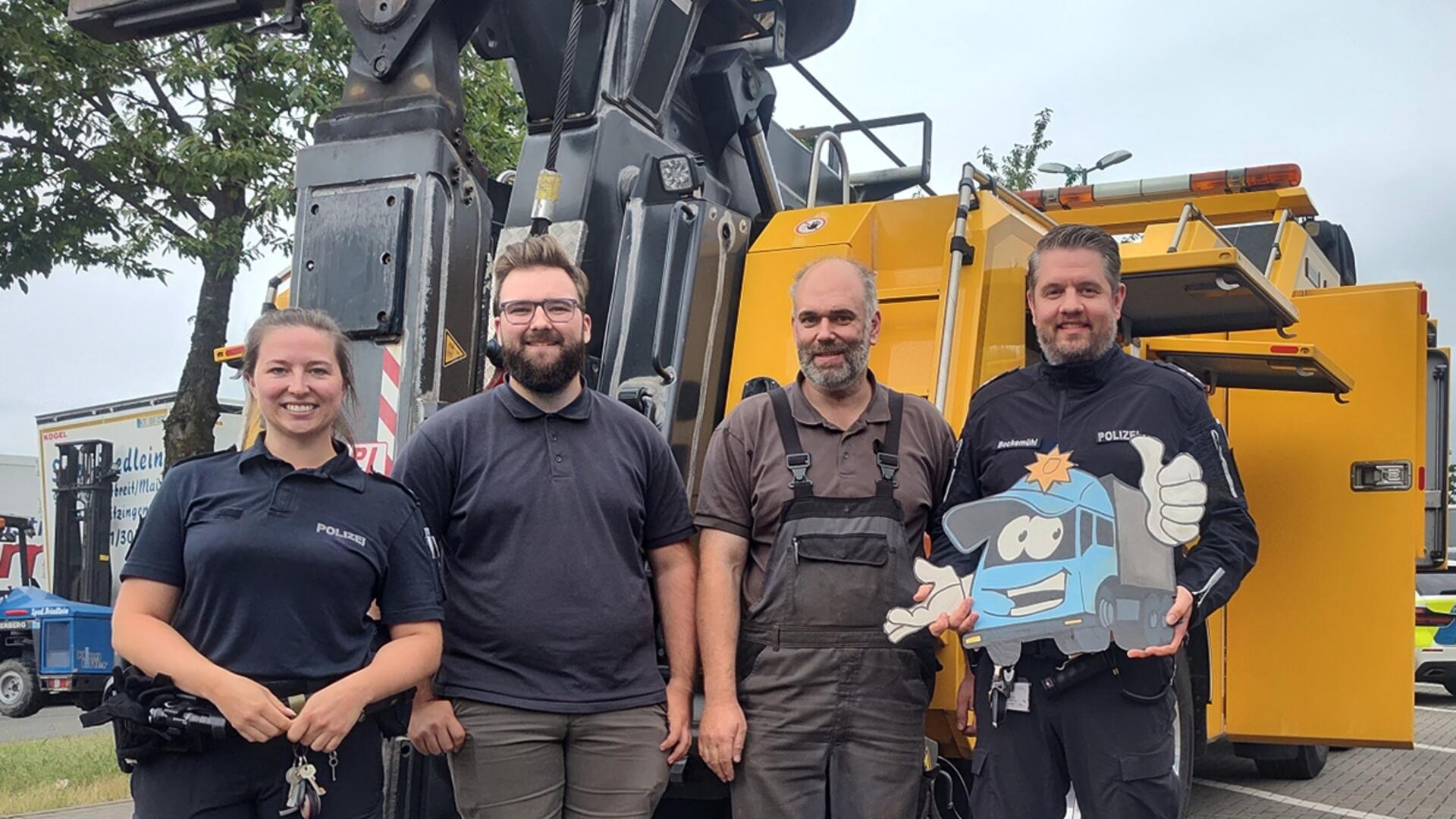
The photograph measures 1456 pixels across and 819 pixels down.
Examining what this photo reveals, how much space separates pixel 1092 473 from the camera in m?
2.86

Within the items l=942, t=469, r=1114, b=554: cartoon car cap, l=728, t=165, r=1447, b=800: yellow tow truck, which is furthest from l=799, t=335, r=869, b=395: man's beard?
l=728, t=165, r=1447, b=800: yellow tow truck

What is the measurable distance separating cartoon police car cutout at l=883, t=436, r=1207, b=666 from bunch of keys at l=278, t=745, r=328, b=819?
1203mm

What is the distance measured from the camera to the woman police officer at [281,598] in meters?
2.57

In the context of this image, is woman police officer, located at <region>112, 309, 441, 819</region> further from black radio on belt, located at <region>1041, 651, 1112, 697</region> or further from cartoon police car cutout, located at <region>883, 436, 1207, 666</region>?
black radio on belt, located at <region>1041, 651, 1112, 697</region>

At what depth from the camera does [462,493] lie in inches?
118

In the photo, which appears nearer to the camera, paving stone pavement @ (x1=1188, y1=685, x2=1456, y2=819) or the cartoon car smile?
the cartoon car smile

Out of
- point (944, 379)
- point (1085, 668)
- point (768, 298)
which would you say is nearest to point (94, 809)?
point (768, 298)

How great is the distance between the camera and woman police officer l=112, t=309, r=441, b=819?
8.43ft

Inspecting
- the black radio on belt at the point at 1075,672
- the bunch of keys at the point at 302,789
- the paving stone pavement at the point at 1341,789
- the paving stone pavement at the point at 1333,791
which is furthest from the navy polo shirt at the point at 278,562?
the paving stone pavement at the point at 1341,789

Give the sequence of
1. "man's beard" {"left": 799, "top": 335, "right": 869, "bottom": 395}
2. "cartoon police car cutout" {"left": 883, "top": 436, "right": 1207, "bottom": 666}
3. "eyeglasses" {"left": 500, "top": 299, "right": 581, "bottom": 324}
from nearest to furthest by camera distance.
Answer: "cartoon police car cutout" {"left": 883, "top": 436, "right": 1207, "bottom": 666}
"eyeglasses" {"left": 500, "top": 299, "right": 581, "bottom": 324}
"man's beard" {"left": 799, "top": 335, "right": 869, "bottom": 395}

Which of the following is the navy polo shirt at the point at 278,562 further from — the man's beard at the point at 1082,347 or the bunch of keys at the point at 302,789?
the man's beard at the point at 1082,347

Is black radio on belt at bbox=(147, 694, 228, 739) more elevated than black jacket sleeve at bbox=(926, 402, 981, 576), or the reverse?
black jacket sleeve at bbox=(926, 402, 981, 576)

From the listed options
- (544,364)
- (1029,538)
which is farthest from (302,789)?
(1029,538)

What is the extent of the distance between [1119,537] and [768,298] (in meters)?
1.74
